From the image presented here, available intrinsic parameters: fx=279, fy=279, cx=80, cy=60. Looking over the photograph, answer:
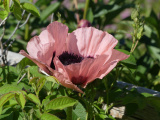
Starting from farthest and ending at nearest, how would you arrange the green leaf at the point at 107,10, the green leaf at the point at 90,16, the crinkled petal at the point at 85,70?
the green leaf at the point at 107,10 < the green leaf at the point at 90,16 < the crinkled petal at the point at 85,70

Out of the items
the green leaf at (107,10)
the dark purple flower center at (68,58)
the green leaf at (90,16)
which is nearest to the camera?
the dark purple flower center at (68,58)

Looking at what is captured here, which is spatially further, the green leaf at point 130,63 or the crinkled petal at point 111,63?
the green leaf at point 130,63

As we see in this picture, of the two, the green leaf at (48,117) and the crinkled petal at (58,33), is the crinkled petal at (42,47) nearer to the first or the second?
the crinkled petal at (58,33)

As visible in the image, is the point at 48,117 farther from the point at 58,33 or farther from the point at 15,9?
the point at 15,9

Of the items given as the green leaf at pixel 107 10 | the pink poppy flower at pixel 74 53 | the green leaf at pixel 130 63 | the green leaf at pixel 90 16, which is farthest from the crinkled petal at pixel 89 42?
the green leaf at pixel 107 10

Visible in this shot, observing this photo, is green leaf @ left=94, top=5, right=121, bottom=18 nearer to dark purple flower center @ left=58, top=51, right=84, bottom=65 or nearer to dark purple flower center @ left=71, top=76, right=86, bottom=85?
dark purple flower center @ left=58, top=51, right=84, bottom=65

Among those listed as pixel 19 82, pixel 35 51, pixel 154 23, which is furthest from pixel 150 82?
pixel 35 51
